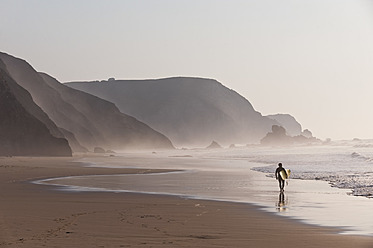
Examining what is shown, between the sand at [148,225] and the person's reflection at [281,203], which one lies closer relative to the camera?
the sand at [148,225]

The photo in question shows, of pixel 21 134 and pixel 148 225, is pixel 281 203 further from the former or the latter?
pixel 21 134

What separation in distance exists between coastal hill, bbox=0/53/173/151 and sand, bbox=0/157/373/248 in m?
86.4

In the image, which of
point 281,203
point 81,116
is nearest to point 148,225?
point 281,203

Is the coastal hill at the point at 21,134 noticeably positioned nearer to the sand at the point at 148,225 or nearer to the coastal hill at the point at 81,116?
the coastal hill at the point at 81,116

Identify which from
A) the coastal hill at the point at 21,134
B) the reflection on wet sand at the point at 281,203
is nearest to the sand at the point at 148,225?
the reflection on wet sand at the point at 281,203

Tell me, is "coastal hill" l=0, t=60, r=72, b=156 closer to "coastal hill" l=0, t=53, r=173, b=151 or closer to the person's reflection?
"coastal hill" l=0, t=53, r=173, b=151

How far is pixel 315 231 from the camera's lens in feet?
44.5

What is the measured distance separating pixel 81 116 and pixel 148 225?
12876 cm

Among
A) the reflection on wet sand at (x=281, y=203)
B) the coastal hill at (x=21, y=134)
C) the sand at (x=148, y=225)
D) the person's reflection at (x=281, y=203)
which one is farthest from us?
the coastal hill at (x=21, y=134)

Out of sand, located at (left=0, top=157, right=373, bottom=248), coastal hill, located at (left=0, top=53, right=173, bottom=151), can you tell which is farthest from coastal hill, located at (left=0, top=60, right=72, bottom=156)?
sand, located at (left=0, top=157, right=373, bottom=248)

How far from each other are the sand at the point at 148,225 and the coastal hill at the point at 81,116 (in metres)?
86.4

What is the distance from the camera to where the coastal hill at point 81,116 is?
12362 cm

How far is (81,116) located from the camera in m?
140

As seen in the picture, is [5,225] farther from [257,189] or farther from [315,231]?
[257,189]
